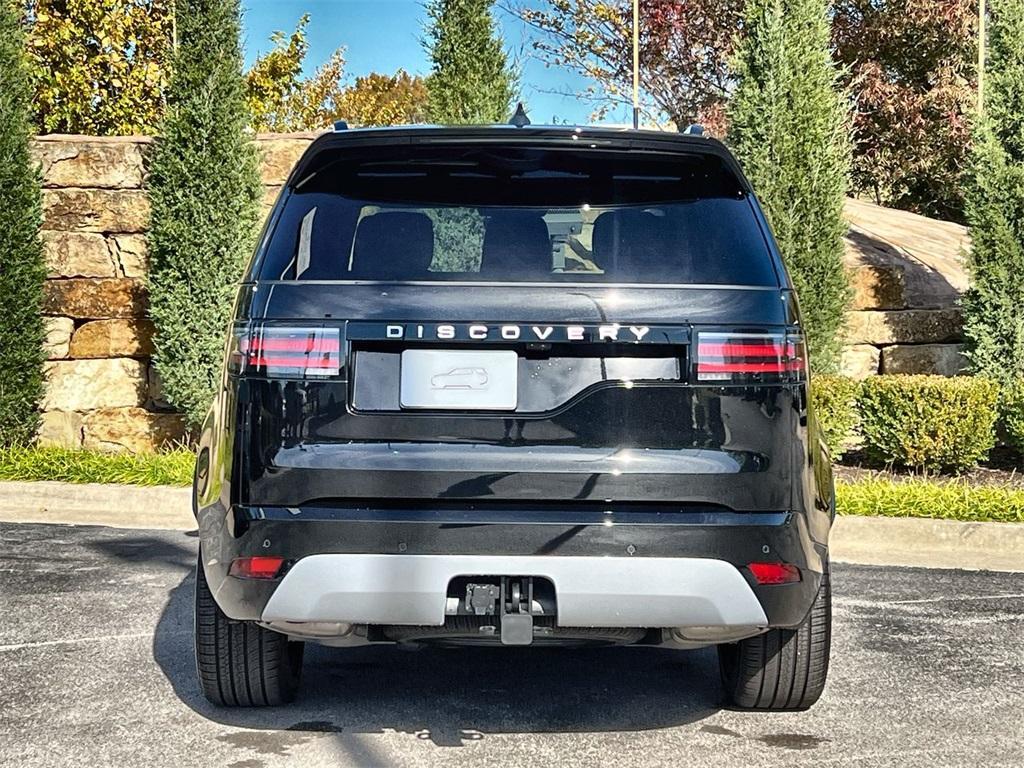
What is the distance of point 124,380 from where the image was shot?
11.8 m

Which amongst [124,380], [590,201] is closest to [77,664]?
[590,201]

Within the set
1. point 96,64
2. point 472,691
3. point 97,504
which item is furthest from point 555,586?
point 96,64

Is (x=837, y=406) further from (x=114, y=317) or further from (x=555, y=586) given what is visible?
(x=555, y=586)

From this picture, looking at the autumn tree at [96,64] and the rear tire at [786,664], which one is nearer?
the rear tire at [786,664]

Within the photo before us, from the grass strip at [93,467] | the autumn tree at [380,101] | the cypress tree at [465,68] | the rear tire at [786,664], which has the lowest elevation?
the rear tire at [786,664]

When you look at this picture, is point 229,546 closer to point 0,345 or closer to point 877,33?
point 0,345

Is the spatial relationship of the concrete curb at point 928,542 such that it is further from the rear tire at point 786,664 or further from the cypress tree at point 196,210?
the cypress tree at point 196,210

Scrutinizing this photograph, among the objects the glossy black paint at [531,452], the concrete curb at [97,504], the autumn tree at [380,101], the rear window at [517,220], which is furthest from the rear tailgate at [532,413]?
the autumn tree at [380,101]

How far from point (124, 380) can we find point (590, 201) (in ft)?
29.3

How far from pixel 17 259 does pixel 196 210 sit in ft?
4.89

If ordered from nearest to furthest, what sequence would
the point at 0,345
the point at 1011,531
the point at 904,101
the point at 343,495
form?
the point at 343,495 < the point at 1011,531 < the point at 0,345 < the point at 904,101

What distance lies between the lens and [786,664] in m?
4.04

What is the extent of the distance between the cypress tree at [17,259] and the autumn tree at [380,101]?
1522cm

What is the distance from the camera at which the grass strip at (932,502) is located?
8.03 m
